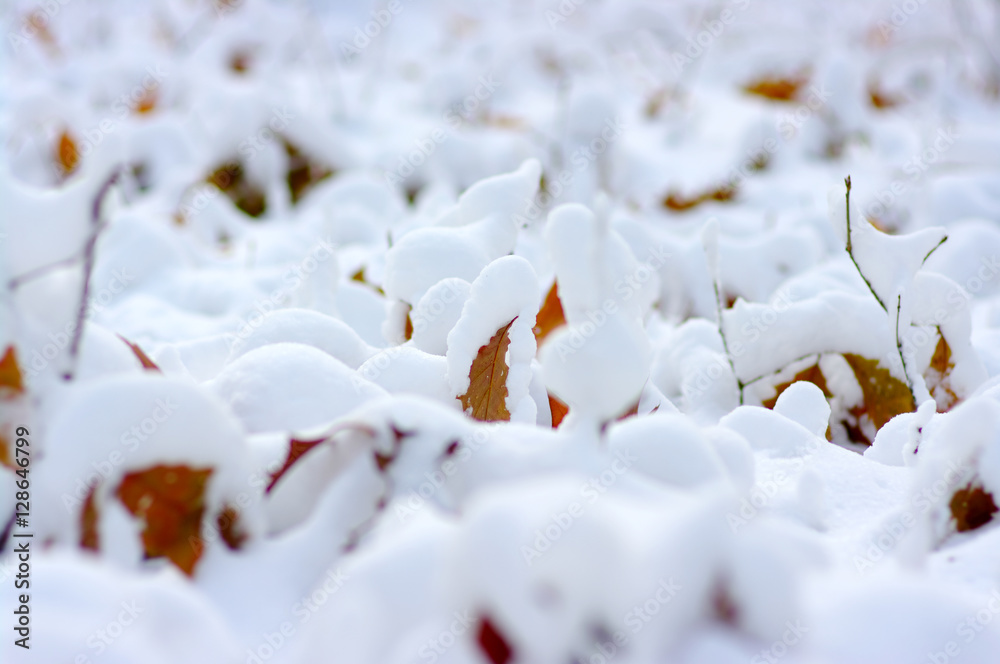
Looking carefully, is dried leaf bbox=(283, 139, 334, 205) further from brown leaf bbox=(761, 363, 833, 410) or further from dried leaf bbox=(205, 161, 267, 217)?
brown leaf bbox=(761, 363, 833, 410)

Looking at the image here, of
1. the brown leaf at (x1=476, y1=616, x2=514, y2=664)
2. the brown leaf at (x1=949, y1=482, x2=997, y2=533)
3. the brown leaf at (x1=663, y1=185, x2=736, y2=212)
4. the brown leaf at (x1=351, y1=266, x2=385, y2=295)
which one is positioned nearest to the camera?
the brown leaf at (x1=476, y1=616, x2=514, y2=664)

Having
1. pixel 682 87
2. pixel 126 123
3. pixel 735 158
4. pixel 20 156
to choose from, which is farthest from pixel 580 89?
pixel 20 156

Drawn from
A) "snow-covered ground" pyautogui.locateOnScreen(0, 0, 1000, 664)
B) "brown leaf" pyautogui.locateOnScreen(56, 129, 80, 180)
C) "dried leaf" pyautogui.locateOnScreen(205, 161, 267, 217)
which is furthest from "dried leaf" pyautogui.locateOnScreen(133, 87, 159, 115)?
"snow-covered ground" pyautogui.locateOnScreen(0, 0, 1000, 664)

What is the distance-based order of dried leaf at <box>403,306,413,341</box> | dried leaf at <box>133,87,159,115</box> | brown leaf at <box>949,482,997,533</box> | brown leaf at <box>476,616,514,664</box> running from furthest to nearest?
dried leaf at <box>133,87,159,115</box>
dried leaf at <box>403,306,413,341</box>
brown leaf at <box>949,482,997,533</box>
brown leaf at <box>476,616,514,664</box>

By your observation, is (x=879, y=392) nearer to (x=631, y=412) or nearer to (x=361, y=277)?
(x=631, y=412)

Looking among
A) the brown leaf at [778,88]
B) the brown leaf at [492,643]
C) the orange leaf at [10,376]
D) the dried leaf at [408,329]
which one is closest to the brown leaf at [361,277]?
the dried leaf at [408,329]

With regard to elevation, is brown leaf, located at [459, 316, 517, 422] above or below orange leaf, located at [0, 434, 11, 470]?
below

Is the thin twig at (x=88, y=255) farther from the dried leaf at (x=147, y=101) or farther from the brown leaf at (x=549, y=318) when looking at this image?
the dried leaf at (x=147, y=101)

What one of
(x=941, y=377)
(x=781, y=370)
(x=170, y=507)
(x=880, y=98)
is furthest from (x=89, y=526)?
(x=880, y=98)
